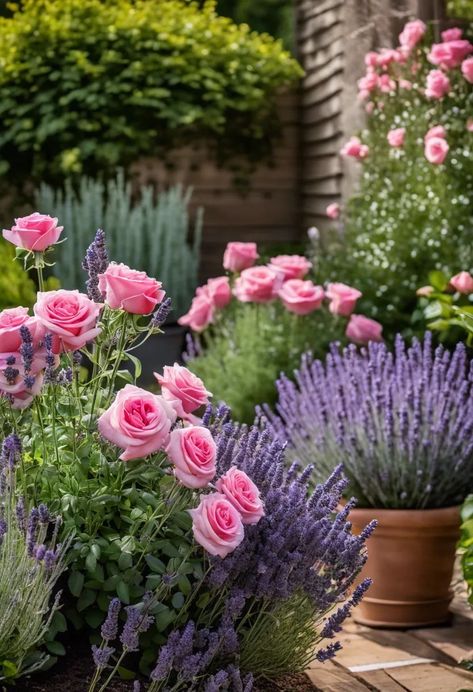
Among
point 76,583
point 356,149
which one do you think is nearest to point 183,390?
point 76,583

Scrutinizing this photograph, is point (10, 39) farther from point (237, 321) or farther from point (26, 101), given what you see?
point (237, 321)

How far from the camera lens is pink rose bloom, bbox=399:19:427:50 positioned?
475 cm

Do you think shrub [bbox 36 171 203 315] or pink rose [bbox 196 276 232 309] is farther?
shrub [bbox 36 171 203 315]

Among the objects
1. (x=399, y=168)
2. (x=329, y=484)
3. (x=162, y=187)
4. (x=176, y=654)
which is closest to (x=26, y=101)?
(x=162, y=187)

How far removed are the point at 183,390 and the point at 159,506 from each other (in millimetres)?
258

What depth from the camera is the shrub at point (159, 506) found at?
6.22 ft

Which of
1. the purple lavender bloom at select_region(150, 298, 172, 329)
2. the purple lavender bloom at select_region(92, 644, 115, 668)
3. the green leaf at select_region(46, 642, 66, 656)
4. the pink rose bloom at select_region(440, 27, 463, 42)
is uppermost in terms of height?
the pink rose bloom at select_region(440, 27, 463, 42)

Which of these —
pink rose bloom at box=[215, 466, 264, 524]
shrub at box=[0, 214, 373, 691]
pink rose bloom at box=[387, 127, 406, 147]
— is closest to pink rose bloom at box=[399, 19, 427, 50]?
pink rose bloom at box=[387, 127, 406, 147]

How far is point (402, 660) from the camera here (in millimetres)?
2844

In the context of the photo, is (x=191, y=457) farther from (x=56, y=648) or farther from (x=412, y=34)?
(x=412, y=34)

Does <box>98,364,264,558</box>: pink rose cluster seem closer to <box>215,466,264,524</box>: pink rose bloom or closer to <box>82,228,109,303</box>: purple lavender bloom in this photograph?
<box>215,466,264,524</box>: pink rose bloom

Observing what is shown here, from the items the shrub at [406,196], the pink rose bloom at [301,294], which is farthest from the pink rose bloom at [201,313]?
the shrub at [406,196]

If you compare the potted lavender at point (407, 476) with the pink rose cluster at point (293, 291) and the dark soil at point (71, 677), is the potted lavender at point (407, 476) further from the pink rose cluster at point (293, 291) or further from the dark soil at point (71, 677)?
the dark soil at point (71, 677)

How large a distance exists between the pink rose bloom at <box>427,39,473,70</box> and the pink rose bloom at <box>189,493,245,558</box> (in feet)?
10.0
